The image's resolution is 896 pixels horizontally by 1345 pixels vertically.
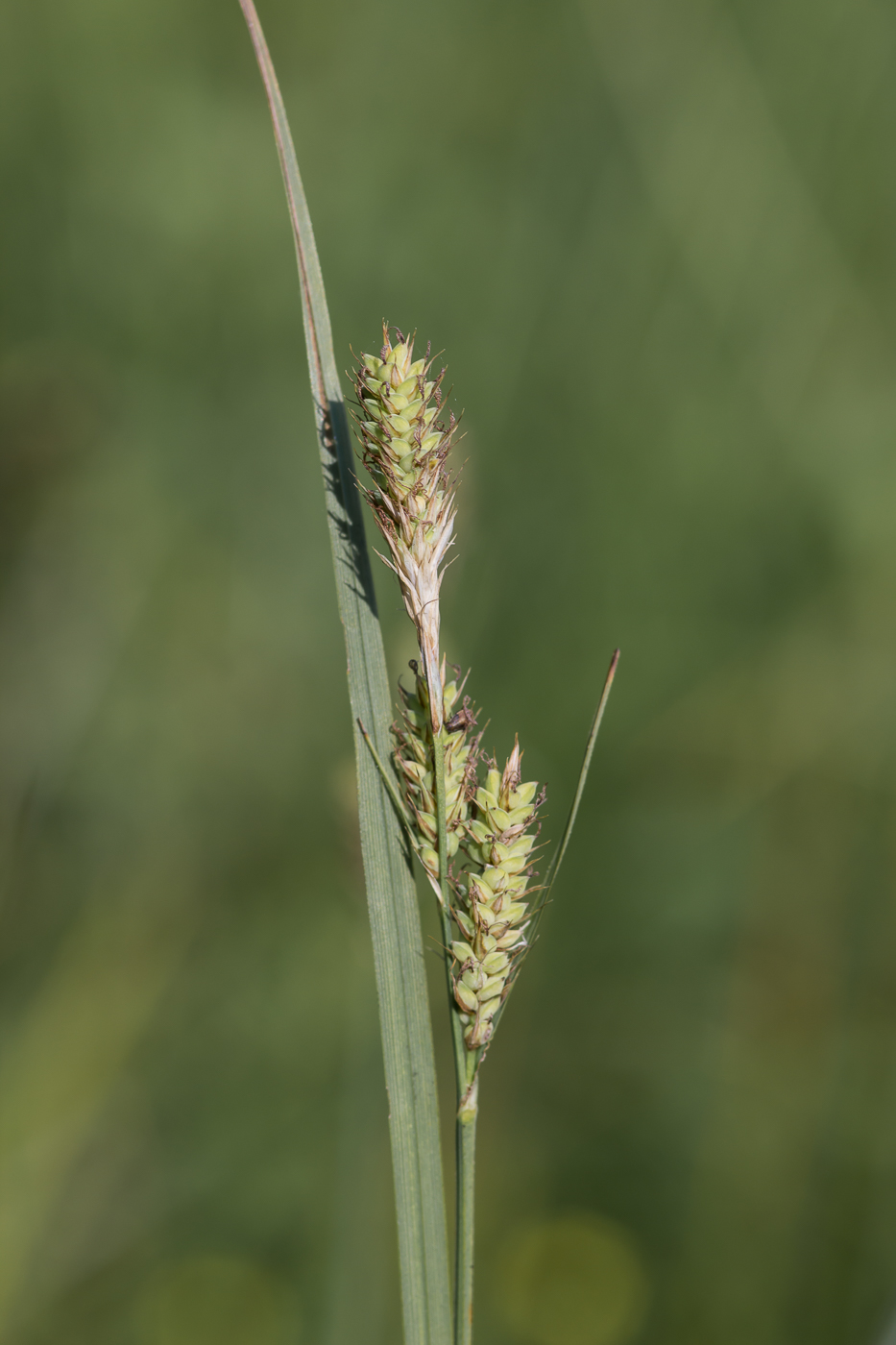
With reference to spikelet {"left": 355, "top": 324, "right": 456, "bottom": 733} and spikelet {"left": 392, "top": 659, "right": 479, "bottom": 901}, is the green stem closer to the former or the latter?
spikelet {"left": 392, "top": 659, "right": 479, "bottom": 901}

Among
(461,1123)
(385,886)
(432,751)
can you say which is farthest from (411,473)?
(461,1123)

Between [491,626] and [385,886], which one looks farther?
[491,626]

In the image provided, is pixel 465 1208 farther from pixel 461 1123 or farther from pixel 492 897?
pixel 492 897

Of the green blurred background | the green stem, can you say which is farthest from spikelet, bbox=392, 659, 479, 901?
the green blurred background

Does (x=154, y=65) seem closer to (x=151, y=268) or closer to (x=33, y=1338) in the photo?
(x=151, y=268)

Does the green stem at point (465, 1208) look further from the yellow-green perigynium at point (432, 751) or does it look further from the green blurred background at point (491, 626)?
the green blurred background at point (491, 626)

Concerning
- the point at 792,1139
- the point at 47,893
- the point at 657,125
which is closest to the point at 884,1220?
the point at 792,1139
